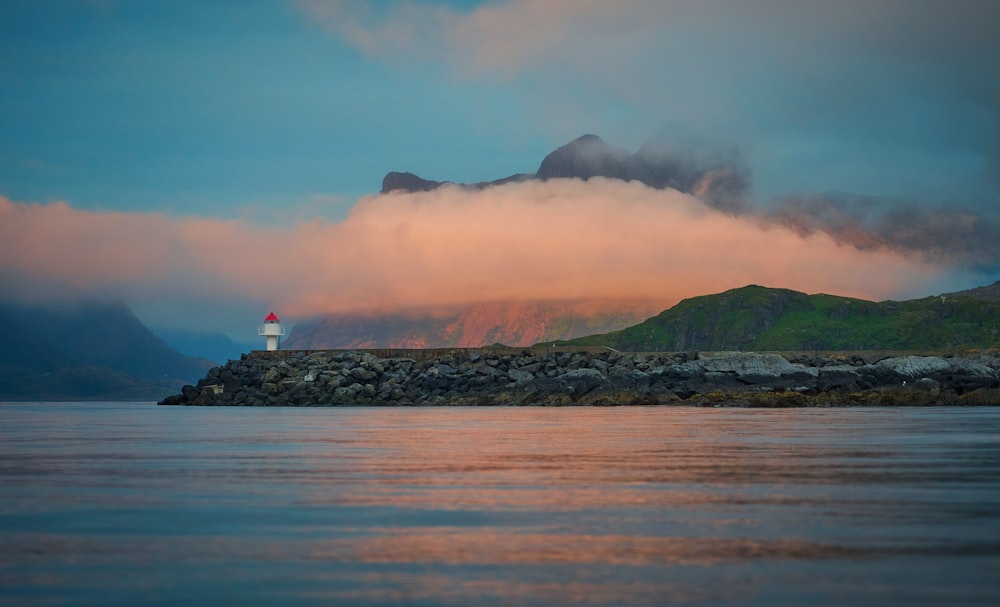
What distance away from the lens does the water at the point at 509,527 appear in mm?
11719

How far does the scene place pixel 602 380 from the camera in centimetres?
9175

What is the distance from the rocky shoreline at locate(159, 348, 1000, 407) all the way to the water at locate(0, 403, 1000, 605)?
174 ft

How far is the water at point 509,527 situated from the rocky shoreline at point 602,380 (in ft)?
174

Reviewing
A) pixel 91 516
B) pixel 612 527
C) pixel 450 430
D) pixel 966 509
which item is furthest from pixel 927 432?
pixel 91 516

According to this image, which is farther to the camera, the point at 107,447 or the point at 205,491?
the point at 107,447

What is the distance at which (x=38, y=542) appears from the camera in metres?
15.1

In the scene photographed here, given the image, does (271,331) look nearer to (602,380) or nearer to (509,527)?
(602,380)

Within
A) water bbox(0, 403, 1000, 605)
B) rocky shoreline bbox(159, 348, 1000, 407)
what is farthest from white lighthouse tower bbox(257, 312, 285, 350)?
water bbox(0, 403, 1000, 605)

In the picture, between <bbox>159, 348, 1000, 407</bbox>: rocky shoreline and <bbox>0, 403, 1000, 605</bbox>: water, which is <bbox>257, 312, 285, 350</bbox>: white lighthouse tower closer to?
<bbox>159, 348, 1000, 407</bbox>: rocky shoreline

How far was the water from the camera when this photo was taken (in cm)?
1172

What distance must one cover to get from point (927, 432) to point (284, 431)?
26.5 metres

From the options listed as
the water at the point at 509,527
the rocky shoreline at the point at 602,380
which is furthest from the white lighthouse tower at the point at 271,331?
the water at the point at 509,527

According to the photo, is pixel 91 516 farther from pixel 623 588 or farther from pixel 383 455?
pixel 383 455

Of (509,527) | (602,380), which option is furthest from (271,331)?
(509,527)
